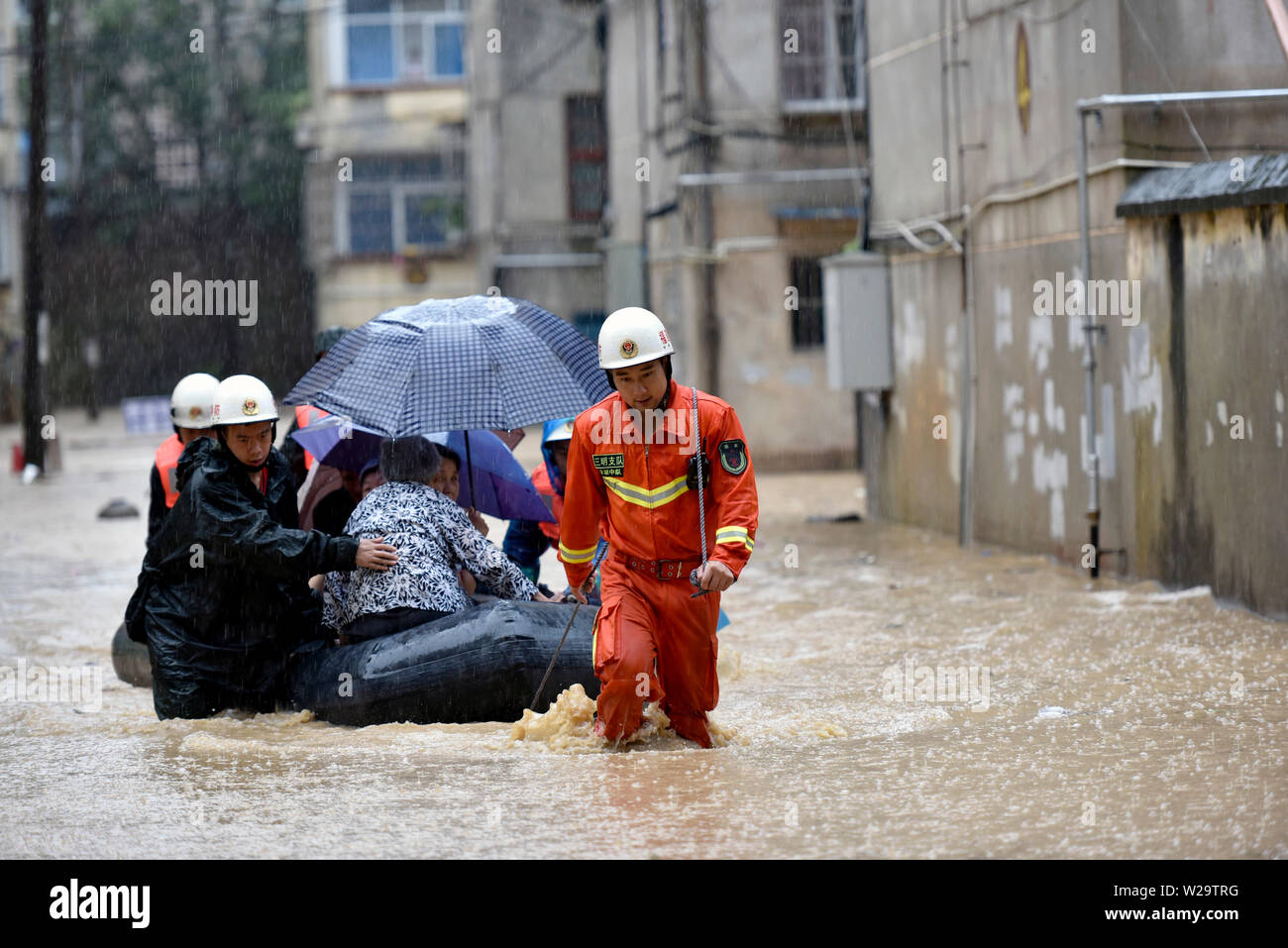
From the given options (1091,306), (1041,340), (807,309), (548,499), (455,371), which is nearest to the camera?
(455,371)

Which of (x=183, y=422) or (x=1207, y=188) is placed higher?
(x=1207, y=188)

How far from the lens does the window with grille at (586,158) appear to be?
30.3 meters

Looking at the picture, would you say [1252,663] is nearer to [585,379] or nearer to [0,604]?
[585,379]

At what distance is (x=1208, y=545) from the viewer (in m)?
9.58

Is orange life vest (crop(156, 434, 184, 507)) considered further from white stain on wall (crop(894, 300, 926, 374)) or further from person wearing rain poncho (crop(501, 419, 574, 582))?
white stain on wall (crop(894, 300, 926, 374))

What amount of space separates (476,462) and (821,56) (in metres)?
13.7

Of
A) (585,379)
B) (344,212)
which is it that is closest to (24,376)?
(344,212)

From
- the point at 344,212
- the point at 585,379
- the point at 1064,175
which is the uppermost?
the point at 344,212

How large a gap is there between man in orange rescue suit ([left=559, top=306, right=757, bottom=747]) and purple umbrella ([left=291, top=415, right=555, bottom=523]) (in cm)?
166

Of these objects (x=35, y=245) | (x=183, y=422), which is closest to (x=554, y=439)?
(x=183, y=422)

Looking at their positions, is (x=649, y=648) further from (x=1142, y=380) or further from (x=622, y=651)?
(x=1142, y=380)

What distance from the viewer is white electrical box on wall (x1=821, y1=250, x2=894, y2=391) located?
15219mm

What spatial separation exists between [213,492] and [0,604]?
19.4ft

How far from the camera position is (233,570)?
22.7ft
